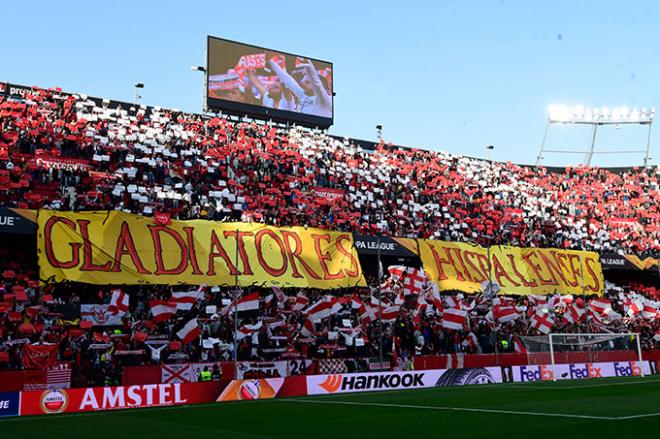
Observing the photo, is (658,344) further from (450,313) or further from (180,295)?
(180,295)

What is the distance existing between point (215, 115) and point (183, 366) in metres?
22.6

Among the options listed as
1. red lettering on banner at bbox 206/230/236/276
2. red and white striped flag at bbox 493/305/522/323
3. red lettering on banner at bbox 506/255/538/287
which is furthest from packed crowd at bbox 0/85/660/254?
red and white striped flag at bbox 493/305/522/323

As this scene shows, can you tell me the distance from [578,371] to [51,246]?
21.5 metres

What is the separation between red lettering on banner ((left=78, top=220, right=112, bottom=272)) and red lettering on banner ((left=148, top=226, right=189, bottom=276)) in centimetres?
196

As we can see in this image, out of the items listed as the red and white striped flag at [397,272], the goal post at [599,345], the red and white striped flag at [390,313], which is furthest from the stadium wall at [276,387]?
the red and white striped flag at [397,272]

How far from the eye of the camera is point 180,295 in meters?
24.6

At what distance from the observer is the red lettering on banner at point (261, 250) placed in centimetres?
2969

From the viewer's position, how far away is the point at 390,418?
14602mm

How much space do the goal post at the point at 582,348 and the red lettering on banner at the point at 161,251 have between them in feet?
50.3

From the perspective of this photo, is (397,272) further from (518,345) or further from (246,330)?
(246,330)

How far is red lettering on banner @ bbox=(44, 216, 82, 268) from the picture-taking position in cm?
2494

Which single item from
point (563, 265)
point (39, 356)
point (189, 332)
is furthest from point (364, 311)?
point (563, 265)

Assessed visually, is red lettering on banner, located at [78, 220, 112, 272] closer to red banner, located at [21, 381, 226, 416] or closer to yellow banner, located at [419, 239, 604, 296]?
red banner, located at [21, 381, 226, 416]

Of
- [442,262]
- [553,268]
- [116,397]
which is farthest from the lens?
[553,268]
